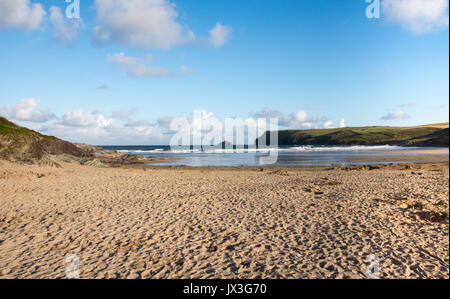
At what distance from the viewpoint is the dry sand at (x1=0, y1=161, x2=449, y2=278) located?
21.7 feet

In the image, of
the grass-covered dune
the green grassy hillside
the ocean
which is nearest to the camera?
the green grassy hillside

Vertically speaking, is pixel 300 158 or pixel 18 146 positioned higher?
pixel 18 146

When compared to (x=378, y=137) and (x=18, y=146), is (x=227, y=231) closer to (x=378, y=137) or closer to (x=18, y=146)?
(x=18, y=146)

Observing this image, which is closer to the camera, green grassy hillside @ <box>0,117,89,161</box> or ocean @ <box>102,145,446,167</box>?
green grassy hillside @ <box>0,117,89,161</box>

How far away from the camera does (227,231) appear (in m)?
9.20

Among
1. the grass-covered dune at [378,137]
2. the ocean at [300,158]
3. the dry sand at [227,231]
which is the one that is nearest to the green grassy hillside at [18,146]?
the dry sand at [227,231]

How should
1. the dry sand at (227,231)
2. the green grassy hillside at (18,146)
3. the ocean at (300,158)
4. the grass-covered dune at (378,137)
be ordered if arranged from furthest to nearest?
the grass-covered dune at (378,137) → the ocean at (300,158) → the green grassy hillside at (18,146) → the dry sand at (227,231)

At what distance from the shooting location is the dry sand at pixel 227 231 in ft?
21.7

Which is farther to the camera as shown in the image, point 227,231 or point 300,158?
point 300,158

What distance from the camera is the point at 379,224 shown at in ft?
31.2

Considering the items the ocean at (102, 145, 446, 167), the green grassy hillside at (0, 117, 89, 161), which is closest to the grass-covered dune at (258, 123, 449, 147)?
the ocean at (102, 145, 446, 167)

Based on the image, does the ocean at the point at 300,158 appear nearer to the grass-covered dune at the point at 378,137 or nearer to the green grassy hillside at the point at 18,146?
the green grassy hillside at the point at 18,146

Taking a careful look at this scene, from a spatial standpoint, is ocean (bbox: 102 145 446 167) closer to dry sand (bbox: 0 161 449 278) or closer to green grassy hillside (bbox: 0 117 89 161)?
green grassy hillside (bbox: 0 117 89 161)

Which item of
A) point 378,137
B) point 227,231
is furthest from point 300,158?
point 378,137
